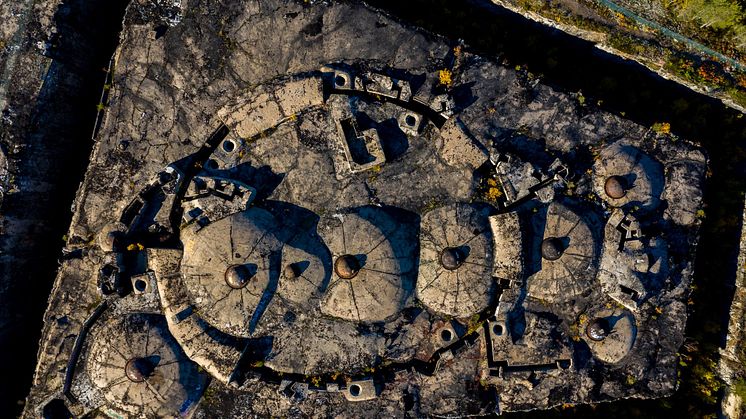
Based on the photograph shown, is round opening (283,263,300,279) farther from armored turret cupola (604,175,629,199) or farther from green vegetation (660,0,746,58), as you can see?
green vegetation (660,0,746,58)

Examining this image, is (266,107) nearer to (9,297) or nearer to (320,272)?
(320,272)

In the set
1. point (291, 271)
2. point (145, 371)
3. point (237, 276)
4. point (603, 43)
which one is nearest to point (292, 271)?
point (291, 271)

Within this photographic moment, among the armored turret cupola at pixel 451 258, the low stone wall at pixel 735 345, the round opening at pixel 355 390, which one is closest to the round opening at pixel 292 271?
the round opening at pixel 355 390

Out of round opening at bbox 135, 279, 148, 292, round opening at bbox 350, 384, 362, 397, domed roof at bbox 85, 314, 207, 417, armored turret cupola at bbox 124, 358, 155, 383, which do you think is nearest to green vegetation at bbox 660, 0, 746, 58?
round opening at bbox 350, 384, 362, 397

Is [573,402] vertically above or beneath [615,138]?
beneath

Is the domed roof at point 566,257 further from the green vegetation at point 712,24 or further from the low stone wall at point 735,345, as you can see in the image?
the green vegetation at point 712,24

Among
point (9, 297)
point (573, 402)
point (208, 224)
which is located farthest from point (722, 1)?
point (9, 297)
